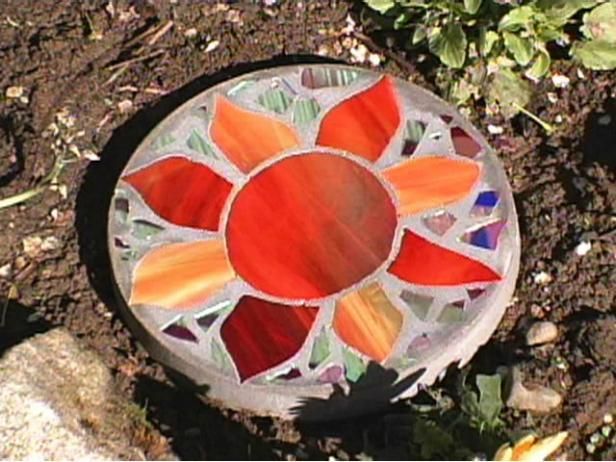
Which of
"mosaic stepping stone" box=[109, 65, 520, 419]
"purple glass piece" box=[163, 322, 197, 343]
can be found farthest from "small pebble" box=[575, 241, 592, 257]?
"purple glass piece" box=[163, 322, 197, 343]

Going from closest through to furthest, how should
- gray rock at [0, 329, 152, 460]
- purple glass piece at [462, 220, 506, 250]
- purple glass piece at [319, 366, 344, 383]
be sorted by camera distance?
gray rock at [0, 329, 152, 460] → purple glass piece at [319, 366, 344, 383] → purple glass piece at [462, 220, 506, 250]

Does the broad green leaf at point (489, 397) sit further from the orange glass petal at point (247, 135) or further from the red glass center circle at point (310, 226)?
the orange glass petal at point (247, 135)

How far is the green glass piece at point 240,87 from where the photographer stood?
431 cm

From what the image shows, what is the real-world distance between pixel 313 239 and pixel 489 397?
649 mm

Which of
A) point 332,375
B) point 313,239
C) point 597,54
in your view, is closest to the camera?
point 332,375

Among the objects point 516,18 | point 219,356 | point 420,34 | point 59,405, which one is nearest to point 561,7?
point 516,18

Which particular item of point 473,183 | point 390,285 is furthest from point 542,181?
point 390,285

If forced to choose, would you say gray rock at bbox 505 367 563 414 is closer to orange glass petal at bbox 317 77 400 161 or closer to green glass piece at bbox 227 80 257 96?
orange glass petal at bbox 317 77 400 161

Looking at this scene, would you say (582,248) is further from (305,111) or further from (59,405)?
(59,405)

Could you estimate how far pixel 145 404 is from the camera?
12.5 feet

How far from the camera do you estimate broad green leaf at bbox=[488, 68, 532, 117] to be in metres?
4.40

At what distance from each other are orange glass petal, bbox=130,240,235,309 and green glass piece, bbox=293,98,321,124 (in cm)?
44

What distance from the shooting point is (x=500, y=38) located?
439 centimetres

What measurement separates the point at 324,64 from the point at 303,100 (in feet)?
0.53
